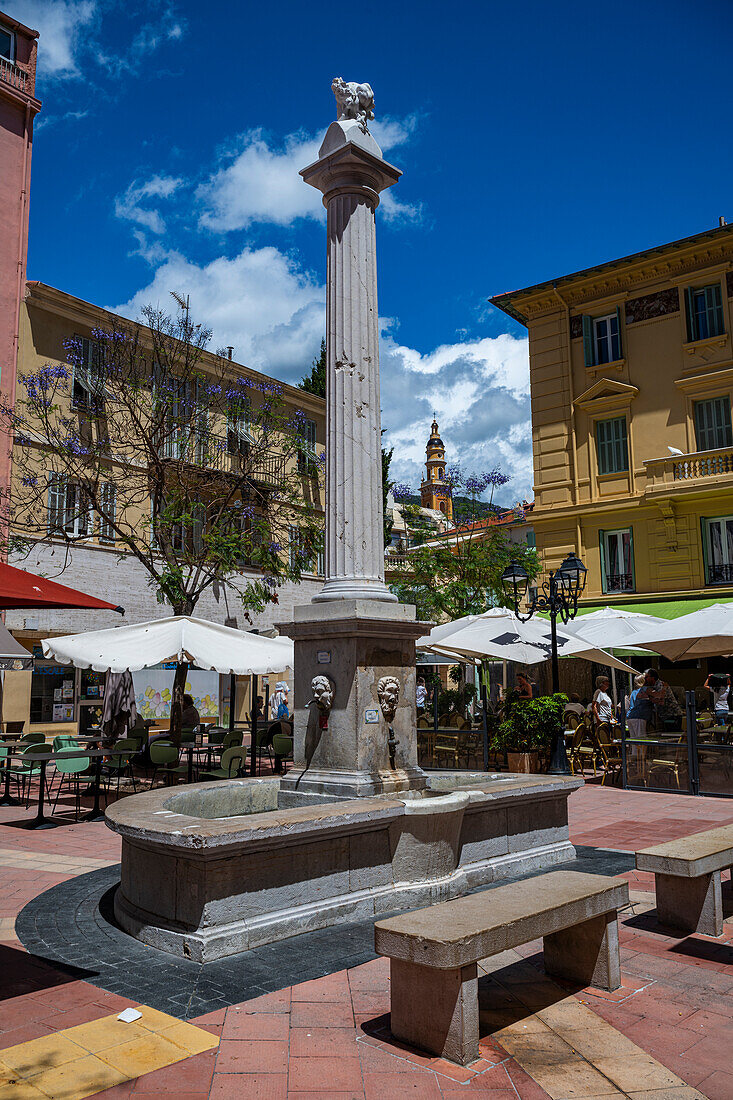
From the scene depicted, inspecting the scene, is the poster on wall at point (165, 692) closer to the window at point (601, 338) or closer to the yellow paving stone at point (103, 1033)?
the window at point (601, 338)

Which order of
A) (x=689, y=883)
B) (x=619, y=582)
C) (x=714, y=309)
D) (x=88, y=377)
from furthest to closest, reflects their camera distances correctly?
1. (x=619, y=582)
2. (x=714, y=309)
3. (x=88, y=377)
4. (x=689, y=883)

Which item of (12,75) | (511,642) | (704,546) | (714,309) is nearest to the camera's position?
(511,642)

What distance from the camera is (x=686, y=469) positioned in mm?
22656

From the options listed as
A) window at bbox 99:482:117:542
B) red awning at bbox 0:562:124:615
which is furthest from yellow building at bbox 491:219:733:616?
red awning at bbox 0:562:124:615

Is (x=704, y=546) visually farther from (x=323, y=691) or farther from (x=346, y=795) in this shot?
(x=346, y=795)

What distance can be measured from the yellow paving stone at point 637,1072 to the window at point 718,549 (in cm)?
1977

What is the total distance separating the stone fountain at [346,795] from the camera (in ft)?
17.0

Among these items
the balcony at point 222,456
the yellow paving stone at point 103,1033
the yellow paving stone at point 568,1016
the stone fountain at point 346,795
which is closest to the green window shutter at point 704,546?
the balcony at point 222,456

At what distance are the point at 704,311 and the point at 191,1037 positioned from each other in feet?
77.9

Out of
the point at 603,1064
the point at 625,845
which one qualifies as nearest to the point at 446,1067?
the point at 603,1064

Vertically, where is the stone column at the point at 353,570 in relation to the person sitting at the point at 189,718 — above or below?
above

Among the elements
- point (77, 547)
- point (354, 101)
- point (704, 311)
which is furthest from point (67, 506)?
point (704, 311)

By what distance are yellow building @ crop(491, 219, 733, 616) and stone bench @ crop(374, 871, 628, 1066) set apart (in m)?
18.0

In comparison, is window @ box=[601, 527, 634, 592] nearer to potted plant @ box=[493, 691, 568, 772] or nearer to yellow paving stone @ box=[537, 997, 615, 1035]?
potted plant @ box=[493, 691, 568, 772]
